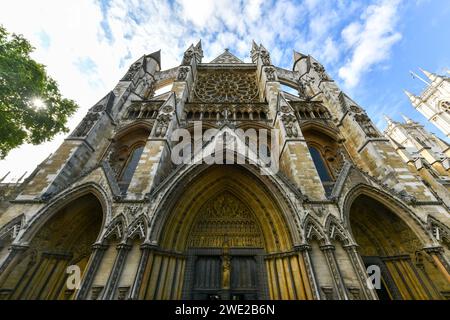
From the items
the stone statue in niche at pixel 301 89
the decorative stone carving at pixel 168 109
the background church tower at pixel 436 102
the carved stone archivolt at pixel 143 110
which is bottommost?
the decorative stone carving at pixel 168 109

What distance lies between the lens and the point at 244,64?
1666cm

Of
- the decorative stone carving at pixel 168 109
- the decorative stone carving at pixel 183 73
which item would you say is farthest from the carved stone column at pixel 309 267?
the decorative stone carving at pixel 183 73

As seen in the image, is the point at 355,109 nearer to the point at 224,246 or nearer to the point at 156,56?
the point at 224,246

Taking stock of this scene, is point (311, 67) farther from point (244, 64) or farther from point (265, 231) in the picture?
point (265, 231)

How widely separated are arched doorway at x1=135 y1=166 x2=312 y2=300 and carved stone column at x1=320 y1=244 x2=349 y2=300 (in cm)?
74

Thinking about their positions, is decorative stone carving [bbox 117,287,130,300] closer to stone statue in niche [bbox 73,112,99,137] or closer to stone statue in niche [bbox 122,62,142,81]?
stone statue in niche [bbox 73,112,99,137]

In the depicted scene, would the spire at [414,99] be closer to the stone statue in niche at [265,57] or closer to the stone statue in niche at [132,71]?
the stone statue in niche at [265,57]

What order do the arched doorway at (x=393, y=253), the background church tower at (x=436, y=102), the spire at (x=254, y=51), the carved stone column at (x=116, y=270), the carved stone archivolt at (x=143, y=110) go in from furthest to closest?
the background church tower at (x=436, y=102)
the spire at (x=254, y=51)
the carved stone archivolt at (x=143, y=110)
the arched doorway at (x=393, y=253)
the carved stone column at (x=116, y=270)

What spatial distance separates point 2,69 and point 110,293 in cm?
944

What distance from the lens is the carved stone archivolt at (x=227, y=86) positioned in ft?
45.4

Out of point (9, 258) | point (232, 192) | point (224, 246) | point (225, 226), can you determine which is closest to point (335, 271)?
point (224, 246)

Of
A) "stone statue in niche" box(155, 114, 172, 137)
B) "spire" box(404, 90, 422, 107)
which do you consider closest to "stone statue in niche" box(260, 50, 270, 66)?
"stone statue in niche" box(155, 114, 172, 137)

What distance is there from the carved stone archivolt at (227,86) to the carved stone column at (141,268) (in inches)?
405

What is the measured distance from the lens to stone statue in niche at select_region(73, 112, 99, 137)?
9.29 m
